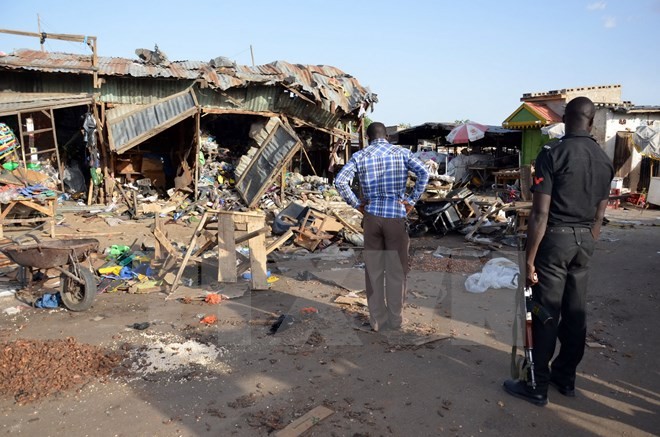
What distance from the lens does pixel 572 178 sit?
326cm

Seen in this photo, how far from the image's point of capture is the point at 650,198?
16453 millimetres

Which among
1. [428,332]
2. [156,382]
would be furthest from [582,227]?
[156,382]

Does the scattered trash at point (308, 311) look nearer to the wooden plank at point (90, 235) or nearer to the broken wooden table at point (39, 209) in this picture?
→ the wooden plank at point (90, 235)

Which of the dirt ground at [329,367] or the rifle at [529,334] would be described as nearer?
the dirt ground at [329,367]

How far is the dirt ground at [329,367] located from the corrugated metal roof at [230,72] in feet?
29.2

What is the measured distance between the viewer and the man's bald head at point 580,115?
3330 millimetres

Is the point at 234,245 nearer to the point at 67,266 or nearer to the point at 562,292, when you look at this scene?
the point at 67,266

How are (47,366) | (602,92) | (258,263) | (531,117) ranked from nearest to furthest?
1. (47,366)
2. (258,263)
3. (531,117)
4. (602,92)

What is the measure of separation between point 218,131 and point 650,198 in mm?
15496

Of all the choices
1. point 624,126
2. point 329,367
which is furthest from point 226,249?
point 624,126

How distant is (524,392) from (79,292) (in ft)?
16.7

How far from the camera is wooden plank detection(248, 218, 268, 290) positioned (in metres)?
6.32

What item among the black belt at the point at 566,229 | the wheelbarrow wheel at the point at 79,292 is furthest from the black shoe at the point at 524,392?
the wheelbarrow wheel at the point at 79,292

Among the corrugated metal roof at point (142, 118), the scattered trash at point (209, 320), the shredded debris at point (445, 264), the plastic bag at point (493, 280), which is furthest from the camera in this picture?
the corrugated metal roof at point (142, 118)
